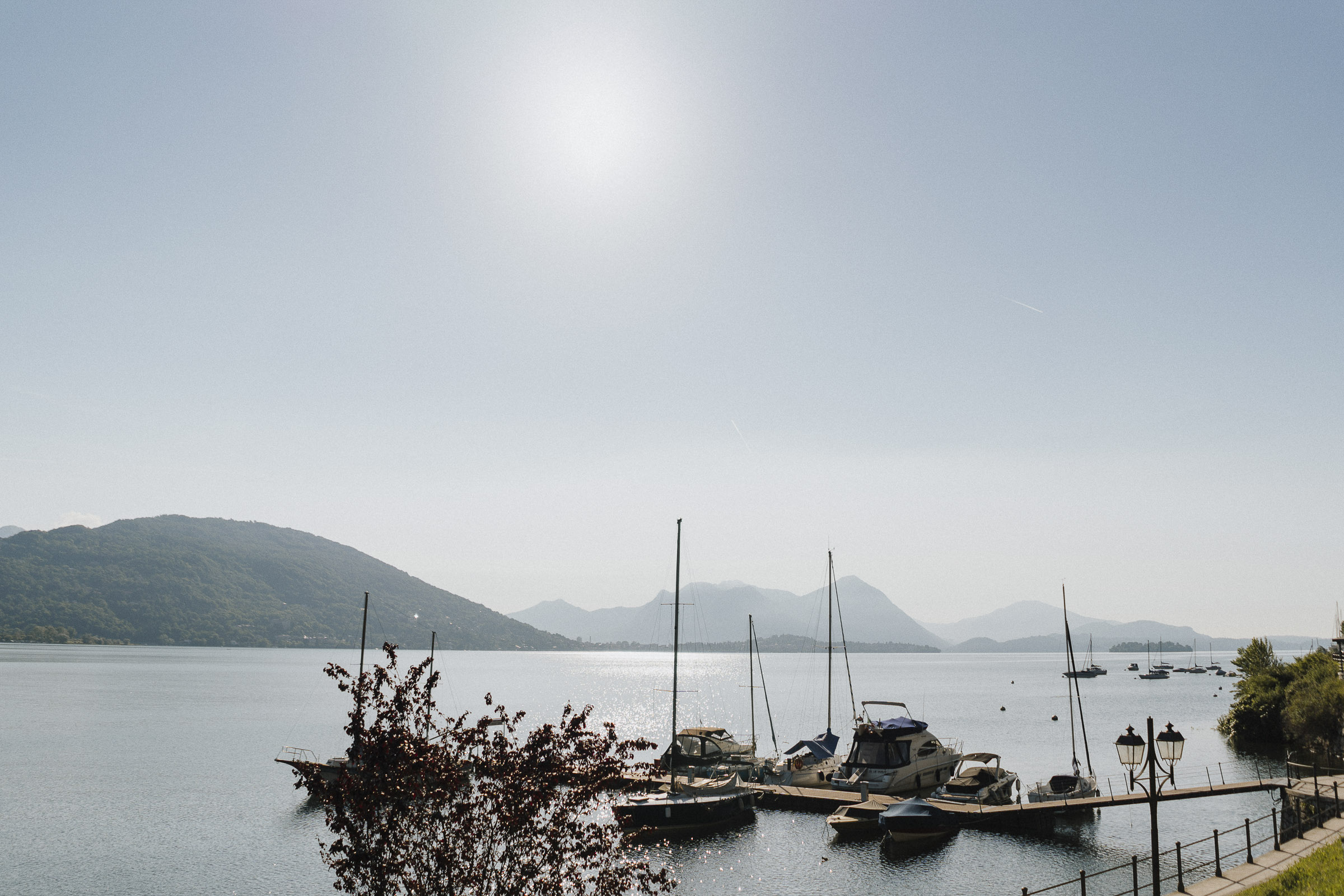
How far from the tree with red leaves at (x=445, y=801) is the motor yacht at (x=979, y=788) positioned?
3717cm

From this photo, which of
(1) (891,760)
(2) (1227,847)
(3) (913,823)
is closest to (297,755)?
(1) (891,760)

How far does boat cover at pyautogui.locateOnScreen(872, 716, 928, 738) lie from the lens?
48.9 m

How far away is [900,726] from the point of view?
4903 centimetres

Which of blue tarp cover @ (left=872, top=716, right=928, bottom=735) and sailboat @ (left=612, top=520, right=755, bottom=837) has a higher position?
blue tarp cover @ (left=872, top=716, right=928, bottom=735)

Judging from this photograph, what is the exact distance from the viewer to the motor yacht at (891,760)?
47906mm

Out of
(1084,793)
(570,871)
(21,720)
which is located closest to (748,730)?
(1084,793)

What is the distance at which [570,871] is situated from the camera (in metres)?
12.3

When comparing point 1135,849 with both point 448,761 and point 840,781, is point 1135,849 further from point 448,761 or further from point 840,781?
point 448,761

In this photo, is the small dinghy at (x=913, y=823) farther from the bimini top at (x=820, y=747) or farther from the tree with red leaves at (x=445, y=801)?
the tree with red leaves at (x=445, y=801)

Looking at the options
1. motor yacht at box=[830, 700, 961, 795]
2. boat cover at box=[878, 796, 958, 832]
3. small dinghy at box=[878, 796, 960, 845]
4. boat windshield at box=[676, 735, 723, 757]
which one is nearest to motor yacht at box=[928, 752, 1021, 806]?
motor yacht at box=[830, 700, 961, 795]

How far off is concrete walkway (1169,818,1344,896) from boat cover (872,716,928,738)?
23.9 meters

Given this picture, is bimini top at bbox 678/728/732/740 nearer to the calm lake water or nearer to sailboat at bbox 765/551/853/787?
sailboat at bbox 765/551/853/787

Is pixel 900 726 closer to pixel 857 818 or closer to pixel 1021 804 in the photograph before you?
pixel 1021 804

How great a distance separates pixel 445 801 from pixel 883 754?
42902mm
